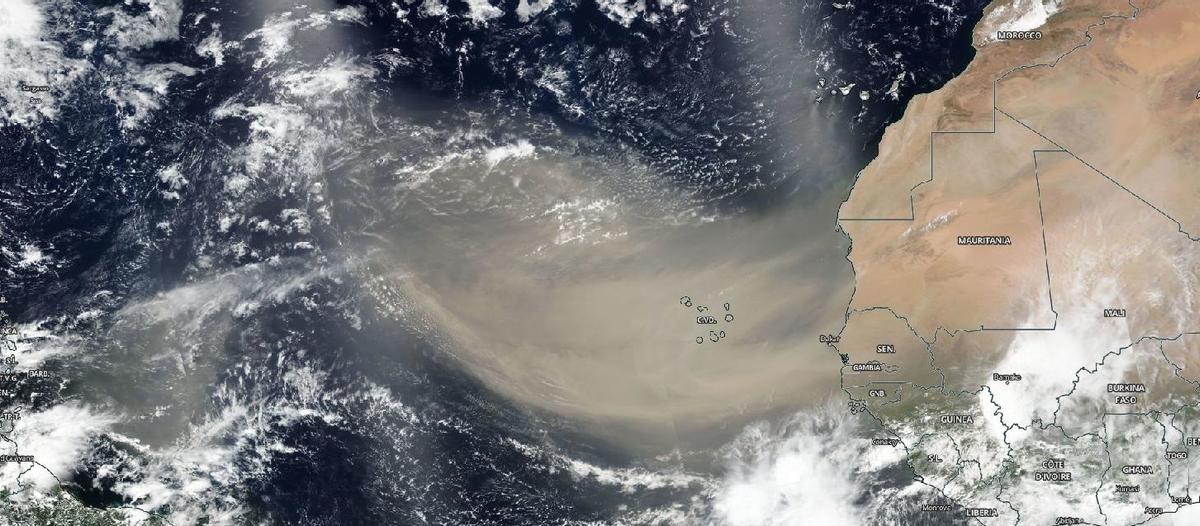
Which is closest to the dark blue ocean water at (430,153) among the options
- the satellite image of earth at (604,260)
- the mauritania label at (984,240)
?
the satellite image of earth at (604,260)

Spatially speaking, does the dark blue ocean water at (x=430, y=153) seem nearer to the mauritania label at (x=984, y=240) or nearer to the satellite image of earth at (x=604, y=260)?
the satellite image of earth at (x=604, y=260)

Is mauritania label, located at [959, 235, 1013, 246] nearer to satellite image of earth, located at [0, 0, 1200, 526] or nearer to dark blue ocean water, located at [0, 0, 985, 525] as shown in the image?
satellite image of earth, located at [0, 0, 1200, 526]

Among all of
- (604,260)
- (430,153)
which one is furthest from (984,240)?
(430,153)

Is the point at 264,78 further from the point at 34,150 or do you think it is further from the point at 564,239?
the point at 564,239

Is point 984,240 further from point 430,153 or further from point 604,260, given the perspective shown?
point 430,153

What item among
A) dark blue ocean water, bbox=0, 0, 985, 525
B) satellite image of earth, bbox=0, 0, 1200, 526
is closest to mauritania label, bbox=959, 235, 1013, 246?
satellite image of earth, bbox=0, 0, 1200, 526
